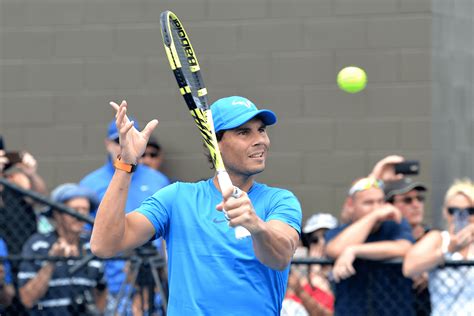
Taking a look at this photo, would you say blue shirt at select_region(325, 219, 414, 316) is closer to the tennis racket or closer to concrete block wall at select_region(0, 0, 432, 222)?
concrete block wall at select_region(0, 0, 432, 222)

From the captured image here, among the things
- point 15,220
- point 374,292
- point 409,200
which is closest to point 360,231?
point 374,292

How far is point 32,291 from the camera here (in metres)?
6.69

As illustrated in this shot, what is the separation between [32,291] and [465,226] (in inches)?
109

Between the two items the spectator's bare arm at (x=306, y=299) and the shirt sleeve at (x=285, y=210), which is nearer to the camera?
the shirt sleeve at (x=285, y=210)

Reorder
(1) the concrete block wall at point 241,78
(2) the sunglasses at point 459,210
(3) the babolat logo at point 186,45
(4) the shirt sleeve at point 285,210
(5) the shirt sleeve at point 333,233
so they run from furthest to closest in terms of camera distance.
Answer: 1. (1) the concrete block wall at point 241,78
2. (2) the sunglasses at point 459,210
3. (5) the shirt sleeve at point 333,233
4. (3) the babolat logo at point 186,45
5. (4) the shirt sleeve at point 285,210

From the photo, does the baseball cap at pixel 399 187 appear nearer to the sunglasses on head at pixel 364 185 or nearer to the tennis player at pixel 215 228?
the sunglasses on head at pixel 364 185

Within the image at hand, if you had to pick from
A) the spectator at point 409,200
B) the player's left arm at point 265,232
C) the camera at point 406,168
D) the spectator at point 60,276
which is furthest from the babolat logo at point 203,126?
the camera at point 406,168

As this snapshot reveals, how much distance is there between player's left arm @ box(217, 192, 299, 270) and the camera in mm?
3615

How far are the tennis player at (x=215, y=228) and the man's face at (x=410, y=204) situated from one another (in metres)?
3.02

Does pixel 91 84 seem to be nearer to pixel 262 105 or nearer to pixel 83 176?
pixel 83 176

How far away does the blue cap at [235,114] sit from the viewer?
13.7ft

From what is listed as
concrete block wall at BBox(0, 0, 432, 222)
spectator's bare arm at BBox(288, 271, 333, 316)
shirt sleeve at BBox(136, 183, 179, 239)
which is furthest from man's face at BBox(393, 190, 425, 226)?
shirt sleeve at BBox(136, 183, 179, 239)

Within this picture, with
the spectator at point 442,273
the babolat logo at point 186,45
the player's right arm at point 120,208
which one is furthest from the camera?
the spectator at point 442,273

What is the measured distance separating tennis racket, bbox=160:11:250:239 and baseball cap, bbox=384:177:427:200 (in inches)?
120
